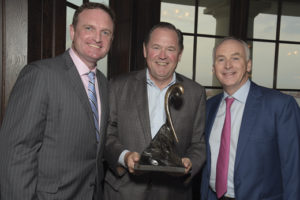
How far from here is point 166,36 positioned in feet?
5.56

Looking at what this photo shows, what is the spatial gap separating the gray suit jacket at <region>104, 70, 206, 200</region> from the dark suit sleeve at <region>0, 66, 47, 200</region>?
52 cm

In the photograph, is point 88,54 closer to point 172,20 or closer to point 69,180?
point 69,180

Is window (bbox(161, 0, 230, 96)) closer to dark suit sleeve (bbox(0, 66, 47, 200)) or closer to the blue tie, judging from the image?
the blue tie

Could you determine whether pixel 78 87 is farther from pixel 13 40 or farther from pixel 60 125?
pixel 13 40

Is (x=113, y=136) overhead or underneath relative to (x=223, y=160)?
overhead

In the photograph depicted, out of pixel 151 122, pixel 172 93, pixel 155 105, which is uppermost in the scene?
pixel 172 93

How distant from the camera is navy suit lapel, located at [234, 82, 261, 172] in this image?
1.58 metres

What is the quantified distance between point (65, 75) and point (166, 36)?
68 cm

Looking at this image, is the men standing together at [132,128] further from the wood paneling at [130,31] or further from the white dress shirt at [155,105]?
the wood paneling at [130,31]

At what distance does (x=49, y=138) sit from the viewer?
4.26ft

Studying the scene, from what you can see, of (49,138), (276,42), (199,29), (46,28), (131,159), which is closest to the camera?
(49,138)

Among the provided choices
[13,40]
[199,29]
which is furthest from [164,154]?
[199,29]

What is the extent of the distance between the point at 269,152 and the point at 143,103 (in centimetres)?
79

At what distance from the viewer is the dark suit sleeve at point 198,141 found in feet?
5.43
